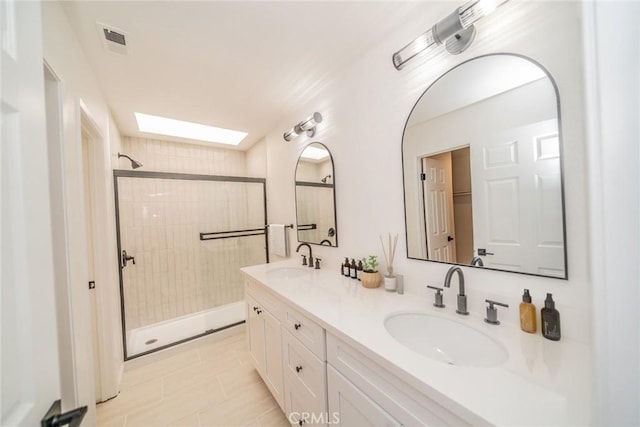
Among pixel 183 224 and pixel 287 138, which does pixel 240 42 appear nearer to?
pixel 287 138

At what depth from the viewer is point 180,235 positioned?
2.93 m

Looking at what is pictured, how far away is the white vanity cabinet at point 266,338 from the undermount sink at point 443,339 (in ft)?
2.56

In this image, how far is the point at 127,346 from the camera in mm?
2230

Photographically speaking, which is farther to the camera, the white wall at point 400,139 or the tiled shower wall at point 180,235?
the tiled shower wall at point 180,235

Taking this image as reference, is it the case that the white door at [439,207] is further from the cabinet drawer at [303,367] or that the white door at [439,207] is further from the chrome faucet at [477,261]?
the cabinet drawer at [303,367]

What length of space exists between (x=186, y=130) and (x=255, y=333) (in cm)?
255

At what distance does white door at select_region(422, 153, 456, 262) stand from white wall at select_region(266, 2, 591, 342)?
9 cm

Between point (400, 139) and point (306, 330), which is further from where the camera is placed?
point (400, 139)

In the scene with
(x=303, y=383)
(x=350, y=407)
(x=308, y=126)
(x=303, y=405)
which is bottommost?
(x=303, y=405)

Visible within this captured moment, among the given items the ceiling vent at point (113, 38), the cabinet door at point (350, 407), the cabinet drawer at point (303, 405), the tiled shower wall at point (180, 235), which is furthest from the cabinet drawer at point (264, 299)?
the ceiling vent at point (113, 38)

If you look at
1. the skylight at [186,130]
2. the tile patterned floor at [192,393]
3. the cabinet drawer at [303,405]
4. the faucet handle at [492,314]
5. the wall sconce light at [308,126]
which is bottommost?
the tile patterned floor at [192,393]

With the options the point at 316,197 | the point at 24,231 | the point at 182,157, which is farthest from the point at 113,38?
the point at 182,157

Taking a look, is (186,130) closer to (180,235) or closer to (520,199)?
(180,235)

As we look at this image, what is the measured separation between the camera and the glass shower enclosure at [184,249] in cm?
258
